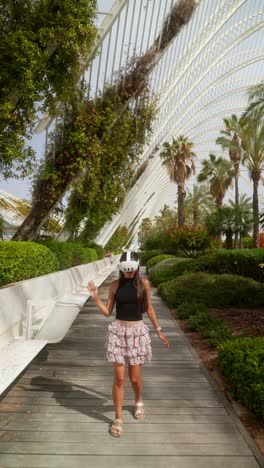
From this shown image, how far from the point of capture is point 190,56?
27.7 meters

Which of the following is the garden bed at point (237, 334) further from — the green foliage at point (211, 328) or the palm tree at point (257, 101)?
the palm tree at point (257, 101)

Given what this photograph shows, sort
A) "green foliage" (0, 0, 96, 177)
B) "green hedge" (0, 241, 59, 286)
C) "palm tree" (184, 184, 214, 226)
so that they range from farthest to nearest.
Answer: "palm tree" (184, 184, 214, 226) < "green foliage" (0, 0, 96, 177) < "green hedge" (0, 241, 59, 286)

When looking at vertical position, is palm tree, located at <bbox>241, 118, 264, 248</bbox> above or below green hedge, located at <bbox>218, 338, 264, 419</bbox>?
above

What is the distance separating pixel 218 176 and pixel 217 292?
37.5 meters

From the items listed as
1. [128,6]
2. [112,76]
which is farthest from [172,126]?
[128,6]

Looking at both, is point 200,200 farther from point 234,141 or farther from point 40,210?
point 40,210

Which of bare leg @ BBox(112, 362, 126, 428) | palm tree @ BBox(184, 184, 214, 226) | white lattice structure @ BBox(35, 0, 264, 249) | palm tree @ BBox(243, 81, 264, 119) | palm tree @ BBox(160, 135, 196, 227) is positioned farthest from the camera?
palm tree @ BBox(184, 184, 214, 226)

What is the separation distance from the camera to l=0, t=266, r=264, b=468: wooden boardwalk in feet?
12.6

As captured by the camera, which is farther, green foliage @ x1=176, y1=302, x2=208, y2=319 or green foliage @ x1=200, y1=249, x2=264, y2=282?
green foliage @ x1=200, y1=249, x2=264, y2=282

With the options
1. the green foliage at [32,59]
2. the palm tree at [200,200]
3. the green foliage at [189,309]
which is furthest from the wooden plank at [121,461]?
the palm tree at [200,200]

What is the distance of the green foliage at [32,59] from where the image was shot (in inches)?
462

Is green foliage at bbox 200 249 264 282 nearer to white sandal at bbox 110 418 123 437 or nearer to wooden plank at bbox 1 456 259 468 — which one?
white sandal at bbox 110 418 123 437

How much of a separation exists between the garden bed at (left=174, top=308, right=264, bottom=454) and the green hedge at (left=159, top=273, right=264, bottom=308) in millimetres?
595

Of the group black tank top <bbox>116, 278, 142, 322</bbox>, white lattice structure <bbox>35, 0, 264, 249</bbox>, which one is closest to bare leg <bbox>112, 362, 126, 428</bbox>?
black tank top <bbox>116, 278, 142, 322</bbox>
